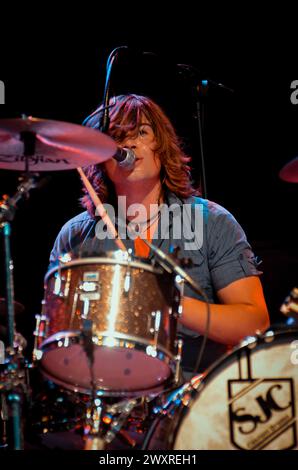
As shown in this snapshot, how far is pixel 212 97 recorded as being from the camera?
12.2ft

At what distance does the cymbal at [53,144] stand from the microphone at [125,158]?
0.78ft

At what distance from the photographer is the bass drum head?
5.77ft

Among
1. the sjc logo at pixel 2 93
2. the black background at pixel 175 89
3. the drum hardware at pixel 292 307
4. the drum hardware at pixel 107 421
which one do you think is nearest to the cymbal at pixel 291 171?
the drum hardware at pixel 292 307

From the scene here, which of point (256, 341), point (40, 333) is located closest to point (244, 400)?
point (256, 341)

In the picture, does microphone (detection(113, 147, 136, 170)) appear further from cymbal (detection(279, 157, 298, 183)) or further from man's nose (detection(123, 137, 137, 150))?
cymbal (detection(279, 157, 298, 183))

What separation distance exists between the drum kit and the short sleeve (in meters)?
0.57

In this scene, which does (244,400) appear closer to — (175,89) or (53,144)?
(53,144)

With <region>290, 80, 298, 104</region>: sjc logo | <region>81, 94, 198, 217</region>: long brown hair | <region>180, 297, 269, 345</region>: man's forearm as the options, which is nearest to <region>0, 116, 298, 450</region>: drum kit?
<region>180, 297, 269, 345</region>: man's forearm

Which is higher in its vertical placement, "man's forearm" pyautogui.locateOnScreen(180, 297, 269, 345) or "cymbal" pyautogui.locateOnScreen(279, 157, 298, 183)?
"cymbal" pyautogui.locateOnScreen(279, 157, 298, 183)

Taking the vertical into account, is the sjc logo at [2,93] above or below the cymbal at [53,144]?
above

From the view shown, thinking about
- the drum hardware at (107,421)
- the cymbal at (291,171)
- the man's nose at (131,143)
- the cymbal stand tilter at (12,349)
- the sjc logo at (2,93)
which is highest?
the sjc logo at (2,93)

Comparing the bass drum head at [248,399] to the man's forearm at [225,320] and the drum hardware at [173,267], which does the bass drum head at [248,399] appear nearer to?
the drum hardware at [173,267]

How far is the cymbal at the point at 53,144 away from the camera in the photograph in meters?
1.90

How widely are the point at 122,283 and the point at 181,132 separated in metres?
2.07
